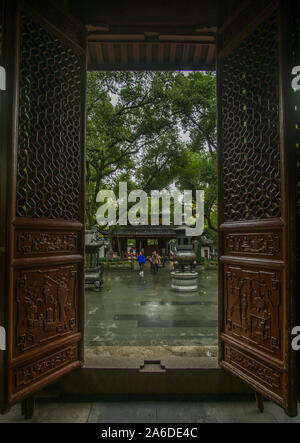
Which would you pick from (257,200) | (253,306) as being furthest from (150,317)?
(257,200)

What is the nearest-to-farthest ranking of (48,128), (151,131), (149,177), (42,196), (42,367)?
(42,367)
(42,196)
(48,128)
(151,131)
(149,177)

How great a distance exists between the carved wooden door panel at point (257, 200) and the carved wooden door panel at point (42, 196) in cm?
153

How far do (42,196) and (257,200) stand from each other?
194 cm

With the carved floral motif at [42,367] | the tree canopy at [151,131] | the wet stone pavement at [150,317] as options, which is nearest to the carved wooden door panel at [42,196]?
the carved floral motif at [42,367]

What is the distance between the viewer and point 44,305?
2297 millimetres

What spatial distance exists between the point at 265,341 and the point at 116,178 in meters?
12.2

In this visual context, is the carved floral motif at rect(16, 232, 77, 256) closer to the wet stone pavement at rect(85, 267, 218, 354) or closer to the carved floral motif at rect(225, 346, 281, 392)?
the carved floral motif at rect(225, 346, 281, 392)

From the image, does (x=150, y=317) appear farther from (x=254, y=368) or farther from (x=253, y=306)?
(x=253, y=306)

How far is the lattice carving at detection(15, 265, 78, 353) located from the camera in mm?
2104

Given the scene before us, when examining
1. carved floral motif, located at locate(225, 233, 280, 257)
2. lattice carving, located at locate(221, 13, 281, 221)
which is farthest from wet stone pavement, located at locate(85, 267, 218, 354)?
lattice carving, located at locate(221, 13, 281, 221)

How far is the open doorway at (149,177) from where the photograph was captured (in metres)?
5.17

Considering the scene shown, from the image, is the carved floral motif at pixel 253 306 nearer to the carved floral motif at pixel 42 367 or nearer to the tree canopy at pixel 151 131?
the carved floral motif at pixel 42 367

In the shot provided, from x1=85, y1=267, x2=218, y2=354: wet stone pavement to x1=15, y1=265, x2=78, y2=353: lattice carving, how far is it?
248 cm

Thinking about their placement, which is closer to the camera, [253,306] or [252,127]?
[253,306]
